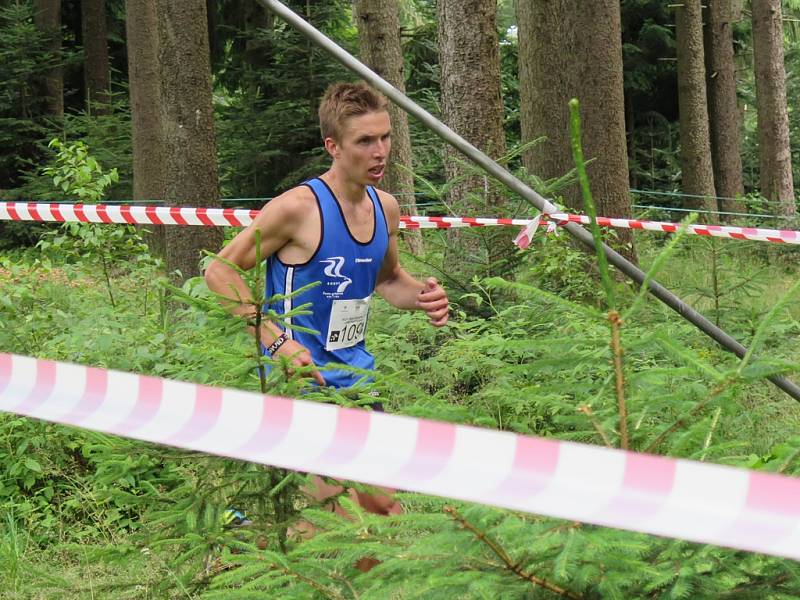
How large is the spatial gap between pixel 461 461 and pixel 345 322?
8.30 feet

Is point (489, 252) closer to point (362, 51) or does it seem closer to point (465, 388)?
point (465, 388)

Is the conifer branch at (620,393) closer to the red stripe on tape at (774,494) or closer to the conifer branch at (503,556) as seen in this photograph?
the conifer branch at (503,556)

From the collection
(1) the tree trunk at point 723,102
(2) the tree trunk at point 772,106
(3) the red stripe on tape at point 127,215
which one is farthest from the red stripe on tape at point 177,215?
(1) the tree trunk at point 723,102

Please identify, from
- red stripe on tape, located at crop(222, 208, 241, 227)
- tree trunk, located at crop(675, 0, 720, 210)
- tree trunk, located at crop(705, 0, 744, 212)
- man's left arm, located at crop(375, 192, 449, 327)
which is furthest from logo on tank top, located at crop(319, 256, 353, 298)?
tree trunk, located at crop(705, 0, 744, 212)

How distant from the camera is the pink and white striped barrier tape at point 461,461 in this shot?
4.65ft

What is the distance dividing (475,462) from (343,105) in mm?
2820

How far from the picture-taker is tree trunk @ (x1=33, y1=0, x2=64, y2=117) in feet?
Result: 67.6

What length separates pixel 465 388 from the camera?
6875 mm

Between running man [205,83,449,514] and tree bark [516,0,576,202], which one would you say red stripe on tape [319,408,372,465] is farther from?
tree bark [516,0,576,202]

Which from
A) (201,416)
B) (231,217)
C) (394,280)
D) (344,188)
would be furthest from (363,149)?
(231,217)

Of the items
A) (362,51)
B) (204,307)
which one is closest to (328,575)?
(204,307)

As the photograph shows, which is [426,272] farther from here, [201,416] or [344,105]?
[201,416]

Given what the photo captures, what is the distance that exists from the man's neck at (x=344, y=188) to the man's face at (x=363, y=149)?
0.03 m

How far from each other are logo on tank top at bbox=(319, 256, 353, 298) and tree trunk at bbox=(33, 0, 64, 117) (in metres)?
18.0
